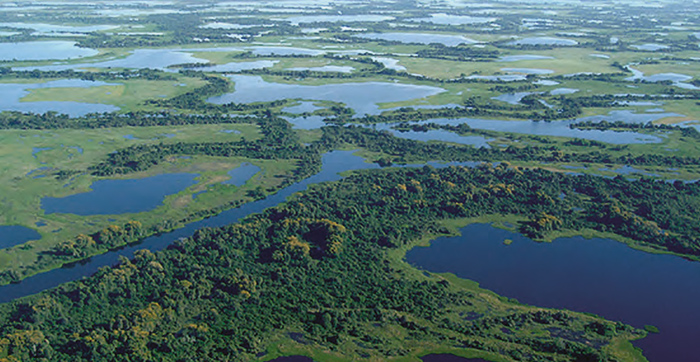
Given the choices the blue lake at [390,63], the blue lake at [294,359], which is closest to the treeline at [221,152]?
the blue lake at [294,359]

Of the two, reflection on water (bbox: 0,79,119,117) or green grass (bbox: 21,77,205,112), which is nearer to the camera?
reflection on water (bbox: 0,79,119,117)

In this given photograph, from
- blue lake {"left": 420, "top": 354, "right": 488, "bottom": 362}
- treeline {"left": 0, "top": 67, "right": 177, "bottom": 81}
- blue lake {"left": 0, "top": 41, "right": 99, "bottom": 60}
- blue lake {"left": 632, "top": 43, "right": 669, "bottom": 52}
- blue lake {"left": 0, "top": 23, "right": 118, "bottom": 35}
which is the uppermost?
blue lake {"left": 0, "top": 23, "right": 118, "bottom": 35}

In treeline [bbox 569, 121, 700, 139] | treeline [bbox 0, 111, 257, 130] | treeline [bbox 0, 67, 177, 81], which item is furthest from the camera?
treeline [bbox 0, 67, 177, 81]

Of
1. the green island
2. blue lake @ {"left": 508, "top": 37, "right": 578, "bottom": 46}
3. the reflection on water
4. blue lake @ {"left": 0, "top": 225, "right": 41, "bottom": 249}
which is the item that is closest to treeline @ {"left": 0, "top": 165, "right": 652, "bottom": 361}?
the green island

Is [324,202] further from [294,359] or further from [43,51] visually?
[43,51]

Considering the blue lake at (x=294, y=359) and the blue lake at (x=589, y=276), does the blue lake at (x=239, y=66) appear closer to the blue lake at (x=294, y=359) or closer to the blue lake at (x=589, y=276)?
the blue lake at (x=589, y=276)

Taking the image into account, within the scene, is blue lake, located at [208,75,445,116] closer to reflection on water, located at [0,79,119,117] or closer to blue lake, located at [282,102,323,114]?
blue lake, located at [282,102,323,114]
